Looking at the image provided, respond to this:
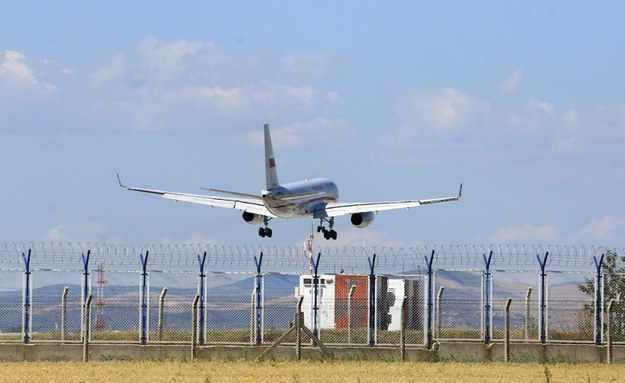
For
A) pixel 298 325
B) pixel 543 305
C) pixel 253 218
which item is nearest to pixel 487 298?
pixel 543 305

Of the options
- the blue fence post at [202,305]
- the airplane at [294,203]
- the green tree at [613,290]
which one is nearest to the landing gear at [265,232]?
the airplane at [294,203]

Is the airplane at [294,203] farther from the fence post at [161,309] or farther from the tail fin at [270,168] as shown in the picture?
the fence post at [161,309]

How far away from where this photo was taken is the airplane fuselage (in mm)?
69188

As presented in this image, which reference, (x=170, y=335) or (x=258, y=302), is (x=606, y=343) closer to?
(x=258, y=302)

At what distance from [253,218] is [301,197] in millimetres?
4953

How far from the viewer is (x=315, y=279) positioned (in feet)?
118

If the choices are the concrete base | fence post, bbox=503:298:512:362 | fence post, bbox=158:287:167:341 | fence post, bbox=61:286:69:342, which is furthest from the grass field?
fence post, bbox=61:286:69:342

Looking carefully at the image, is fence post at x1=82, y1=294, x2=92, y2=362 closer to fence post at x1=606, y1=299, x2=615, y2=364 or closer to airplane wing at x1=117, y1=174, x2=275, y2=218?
fence post at x1=606, y1=299, x2=615, y2=364

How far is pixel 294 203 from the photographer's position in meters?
71.0

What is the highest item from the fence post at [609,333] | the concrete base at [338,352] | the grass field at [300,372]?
the fence post at [609,333]

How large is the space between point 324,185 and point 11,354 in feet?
138

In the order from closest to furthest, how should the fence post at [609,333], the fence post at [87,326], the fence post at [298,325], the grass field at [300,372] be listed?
the grass field at [300,372] → the fence post at [298,325] → the fence post at [87,326] → the fence post at [609,333]

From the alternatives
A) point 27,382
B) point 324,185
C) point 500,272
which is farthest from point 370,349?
point 324,185

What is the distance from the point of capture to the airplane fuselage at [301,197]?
6919cm
